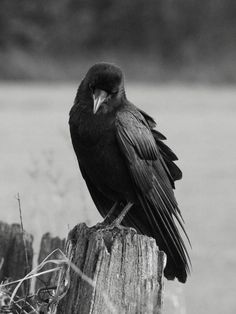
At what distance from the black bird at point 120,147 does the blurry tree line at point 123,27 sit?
3476cm

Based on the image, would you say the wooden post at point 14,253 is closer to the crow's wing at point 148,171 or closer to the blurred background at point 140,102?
the blurred background at point 140,102

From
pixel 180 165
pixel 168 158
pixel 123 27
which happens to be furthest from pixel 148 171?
pixel 123 27

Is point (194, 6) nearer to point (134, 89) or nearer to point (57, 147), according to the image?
point (134, 89)

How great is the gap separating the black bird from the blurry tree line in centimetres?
3476

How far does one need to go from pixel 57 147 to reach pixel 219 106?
35.0ft

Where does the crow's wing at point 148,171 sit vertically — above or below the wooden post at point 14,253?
above

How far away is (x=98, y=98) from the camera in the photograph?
4.32 meters

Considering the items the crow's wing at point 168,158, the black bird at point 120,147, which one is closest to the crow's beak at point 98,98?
the black bird at point 120,147

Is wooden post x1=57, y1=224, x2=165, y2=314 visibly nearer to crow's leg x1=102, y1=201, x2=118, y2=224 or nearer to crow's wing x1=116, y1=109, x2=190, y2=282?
crow's wing x1=116, y1=109, x2=190, y2=282

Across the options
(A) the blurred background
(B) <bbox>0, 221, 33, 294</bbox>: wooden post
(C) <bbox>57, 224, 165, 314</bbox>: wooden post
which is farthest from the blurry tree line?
(C) <bbox>57, 224, 165, 314</bbox>: wooden post

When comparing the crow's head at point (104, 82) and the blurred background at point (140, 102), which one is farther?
the blurred background at point (140, 102)

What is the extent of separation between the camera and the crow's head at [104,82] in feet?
14.2

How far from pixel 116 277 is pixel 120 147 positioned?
1534mm

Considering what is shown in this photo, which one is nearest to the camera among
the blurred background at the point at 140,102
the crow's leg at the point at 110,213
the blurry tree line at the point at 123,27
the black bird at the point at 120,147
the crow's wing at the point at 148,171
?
the crow's wing at the point at 148,171
